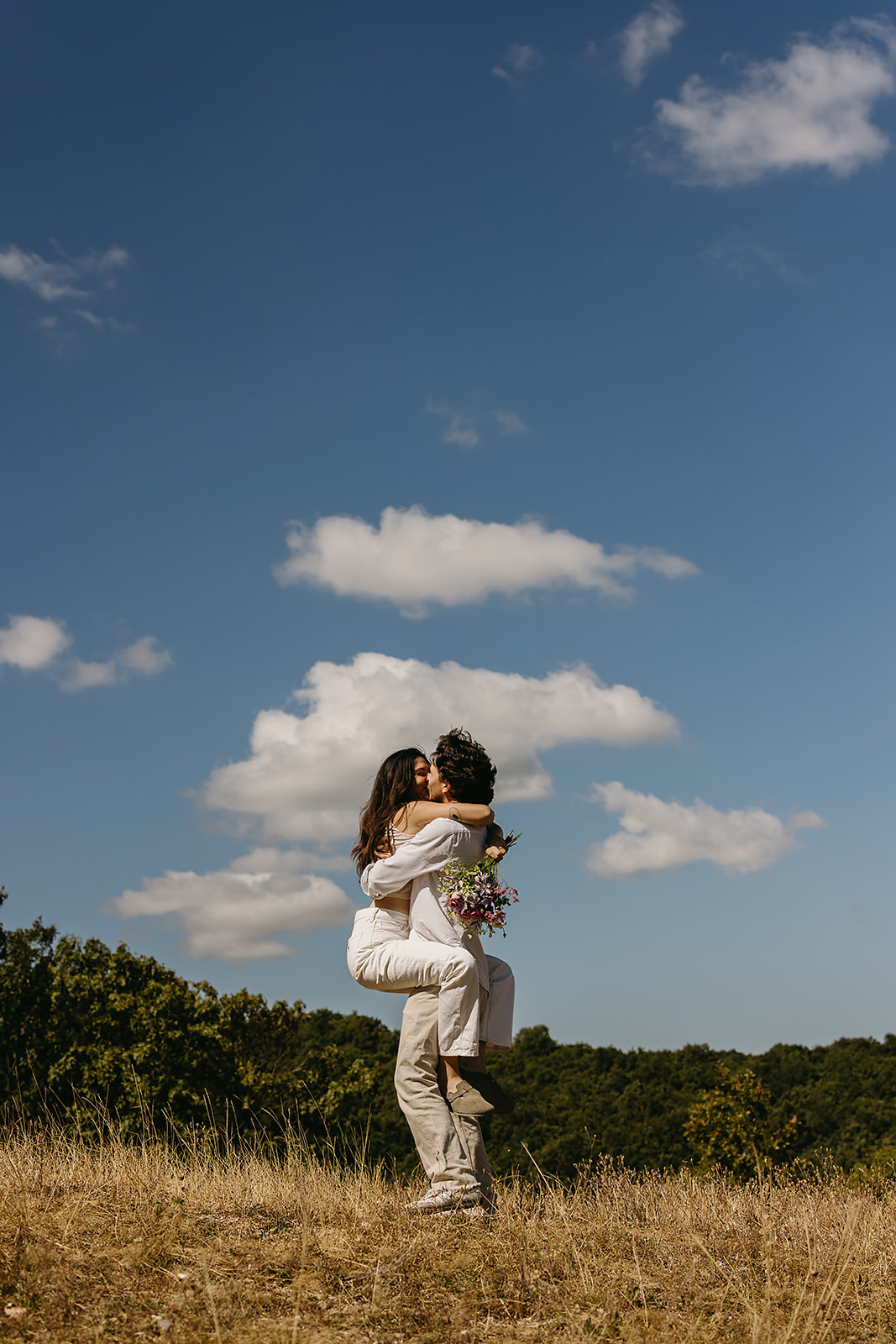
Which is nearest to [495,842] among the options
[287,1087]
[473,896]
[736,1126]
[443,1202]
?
[473,896]

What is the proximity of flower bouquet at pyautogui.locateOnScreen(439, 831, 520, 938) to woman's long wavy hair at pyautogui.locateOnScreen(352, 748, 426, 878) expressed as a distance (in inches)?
19.8

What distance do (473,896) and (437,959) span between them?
17.9 inches

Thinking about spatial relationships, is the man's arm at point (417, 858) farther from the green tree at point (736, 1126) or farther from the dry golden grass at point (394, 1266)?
the green tree at point (736, 1126)

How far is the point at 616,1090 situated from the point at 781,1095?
5.75 metres

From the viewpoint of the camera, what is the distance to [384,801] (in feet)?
21.5

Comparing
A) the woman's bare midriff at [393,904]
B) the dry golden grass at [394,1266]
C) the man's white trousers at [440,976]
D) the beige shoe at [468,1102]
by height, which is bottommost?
the dry golden grass at [394,1266]

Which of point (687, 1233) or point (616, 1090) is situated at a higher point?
point (687, 1233)

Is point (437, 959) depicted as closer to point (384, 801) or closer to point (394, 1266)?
point (384, 801)

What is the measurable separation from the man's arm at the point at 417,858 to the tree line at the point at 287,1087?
19.1 metres

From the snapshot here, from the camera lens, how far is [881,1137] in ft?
100

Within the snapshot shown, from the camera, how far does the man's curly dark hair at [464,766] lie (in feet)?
21.5

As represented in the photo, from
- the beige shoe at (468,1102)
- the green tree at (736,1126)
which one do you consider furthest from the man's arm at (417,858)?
the green tree at (736,1126)

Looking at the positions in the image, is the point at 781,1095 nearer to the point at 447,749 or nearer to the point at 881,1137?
the point at 881,1137

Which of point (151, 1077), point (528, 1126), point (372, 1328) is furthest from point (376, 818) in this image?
point (528, 1126)
